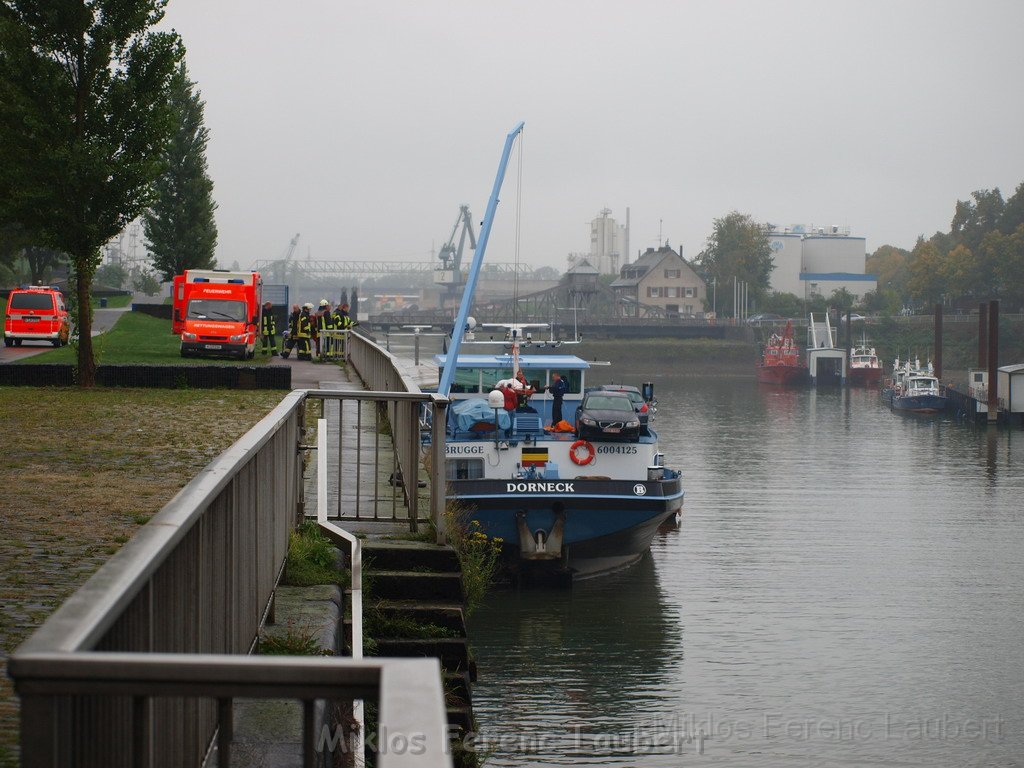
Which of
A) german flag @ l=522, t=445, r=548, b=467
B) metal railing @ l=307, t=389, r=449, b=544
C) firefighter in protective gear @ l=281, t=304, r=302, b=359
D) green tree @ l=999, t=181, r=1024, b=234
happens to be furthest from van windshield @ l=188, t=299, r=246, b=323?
green tree @ l=999, t=181, r=1024, b=234

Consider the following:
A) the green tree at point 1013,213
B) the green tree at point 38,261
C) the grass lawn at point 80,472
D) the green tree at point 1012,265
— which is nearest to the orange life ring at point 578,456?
the grass lawn at point 80,472

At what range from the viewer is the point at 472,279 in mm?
37000

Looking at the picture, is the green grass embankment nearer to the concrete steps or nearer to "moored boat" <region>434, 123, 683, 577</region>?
"moored boat" <region>434, 123, 683, 577</region>

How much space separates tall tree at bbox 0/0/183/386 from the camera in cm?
2391

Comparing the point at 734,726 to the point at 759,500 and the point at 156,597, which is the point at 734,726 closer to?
the point at 156,597

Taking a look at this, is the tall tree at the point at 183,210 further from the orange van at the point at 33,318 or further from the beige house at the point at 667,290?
the beige house at the point at 667,290

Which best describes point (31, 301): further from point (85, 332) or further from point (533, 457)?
point (533, 457)

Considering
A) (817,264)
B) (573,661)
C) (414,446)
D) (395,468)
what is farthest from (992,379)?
(817,264)

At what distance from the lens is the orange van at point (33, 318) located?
4050 centimetres

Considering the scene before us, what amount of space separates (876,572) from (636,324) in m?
118

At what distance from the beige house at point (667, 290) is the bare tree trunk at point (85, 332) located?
15192 cm

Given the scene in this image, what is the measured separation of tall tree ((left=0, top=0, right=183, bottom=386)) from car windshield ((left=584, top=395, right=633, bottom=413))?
Result: 36.9ft

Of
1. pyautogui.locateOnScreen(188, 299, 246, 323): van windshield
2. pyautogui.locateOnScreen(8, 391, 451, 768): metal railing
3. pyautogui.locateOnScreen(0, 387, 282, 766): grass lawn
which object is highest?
pyautogui.locateOnScreen(188, 299, 246, 323): van windshield

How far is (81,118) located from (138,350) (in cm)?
1524
